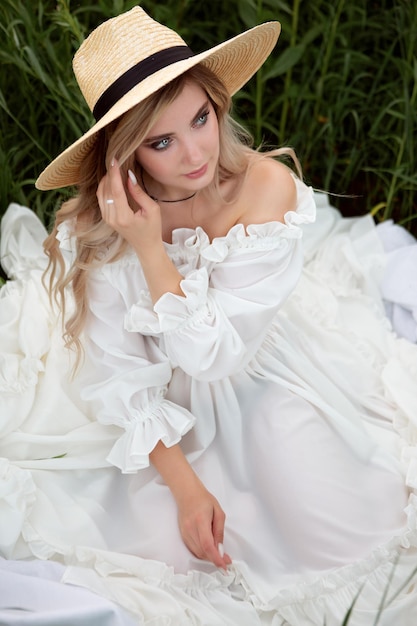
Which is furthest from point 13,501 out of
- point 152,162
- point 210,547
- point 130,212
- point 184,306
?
point 152,162

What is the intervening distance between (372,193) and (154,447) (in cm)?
155

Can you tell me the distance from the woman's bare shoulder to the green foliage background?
2.49 ft

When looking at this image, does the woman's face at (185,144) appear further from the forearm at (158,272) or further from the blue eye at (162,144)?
the forearm at (158,272)

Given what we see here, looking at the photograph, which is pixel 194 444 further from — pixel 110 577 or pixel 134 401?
pixel 110 577

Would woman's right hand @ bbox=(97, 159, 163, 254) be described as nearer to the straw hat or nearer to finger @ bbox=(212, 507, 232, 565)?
the straw hat

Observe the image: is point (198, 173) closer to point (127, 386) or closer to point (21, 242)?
point (127, 386)

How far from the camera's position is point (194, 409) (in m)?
1.73

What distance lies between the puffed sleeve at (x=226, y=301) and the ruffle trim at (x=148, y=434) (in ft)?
0.37

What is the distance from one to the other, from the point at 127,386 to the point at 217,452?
287 mm

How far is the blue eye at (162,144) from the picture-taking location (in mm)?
1430

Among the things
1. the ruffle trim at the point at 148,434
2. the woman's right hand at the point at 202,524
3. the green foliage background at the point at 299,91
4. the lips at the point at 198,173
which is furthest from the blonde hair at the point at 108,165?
the green foliage background at the point at 299,91

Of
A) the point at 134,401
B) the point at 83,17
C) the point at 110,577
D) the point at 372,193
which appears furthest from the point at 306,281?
the point at 83,17

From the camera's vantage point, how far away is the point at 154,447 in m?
1.62

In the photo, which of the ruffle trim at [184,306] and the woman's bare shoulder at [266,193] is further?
the woman's bare shoulder at [266,193]
